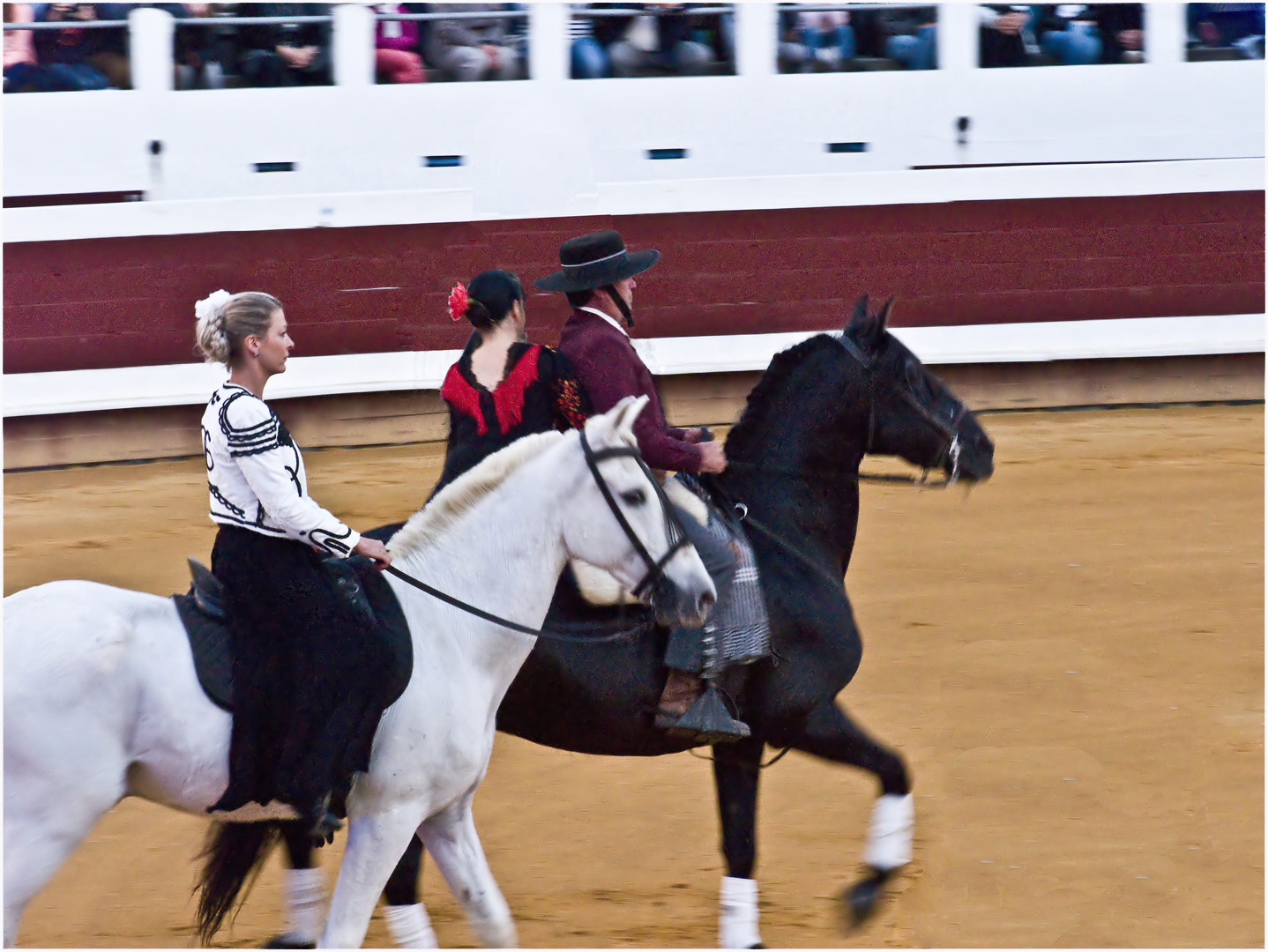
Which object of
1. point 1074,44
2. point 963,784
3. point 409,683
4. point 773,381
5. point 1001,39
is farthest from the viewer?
point 1074,44

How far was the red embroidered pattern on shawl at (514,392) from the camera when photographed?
406 centimetres

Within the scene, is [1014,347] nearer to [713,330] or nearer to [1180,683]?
[713,330]

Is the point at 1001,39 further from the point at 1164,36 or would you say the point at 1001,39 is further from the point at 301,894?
the point at 301,894

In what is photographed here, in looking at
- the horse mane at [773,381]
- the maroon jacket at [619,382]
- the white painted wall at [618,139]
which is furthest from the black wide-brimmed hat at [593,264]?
the white painted wall at [618,139]

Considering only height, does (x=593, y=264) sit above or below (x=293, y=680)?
above

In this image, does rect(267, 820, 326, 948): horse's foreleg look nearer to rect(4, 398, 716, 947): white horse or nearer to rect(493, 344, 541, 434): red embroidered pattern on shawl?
rect(4, 398, 716, 947): white horse

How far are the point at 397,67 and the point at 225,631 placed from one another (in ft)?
28.4

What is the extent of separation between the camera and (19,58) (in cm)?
1080

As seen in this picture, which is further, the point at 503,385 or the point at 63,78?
the point at 63,78

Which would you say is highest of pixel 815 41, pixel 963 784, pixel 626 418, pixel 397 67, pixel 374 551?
pixel 815 41

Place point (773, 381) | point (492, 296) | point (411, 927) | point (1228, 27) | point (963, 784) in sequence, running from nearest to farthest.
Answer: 1. point (411, 927)
2. point (492, 296)
3. point (773, 381)
4. point (963, 784)
5. point (1228, 27)

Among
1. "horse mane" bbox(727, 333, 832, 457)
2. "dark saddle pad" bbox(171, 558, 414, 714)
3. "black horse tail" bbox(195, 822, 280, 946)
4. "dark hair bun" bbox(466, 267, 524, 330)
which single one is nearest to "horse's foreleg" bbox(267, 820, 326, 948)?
"black horse tail" bbox(195, 822, 280, 946)

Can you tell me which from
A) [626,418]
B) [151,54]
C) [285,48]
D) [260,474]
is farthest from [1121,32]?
[260,474]

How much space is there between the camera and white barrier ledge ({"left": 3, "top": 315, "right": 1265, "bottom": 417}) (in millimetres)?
10789
